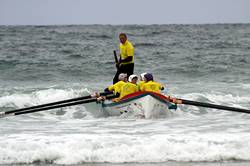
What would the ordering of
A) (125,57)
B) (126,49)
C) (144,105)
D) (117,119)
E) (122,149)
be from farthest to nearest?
(125,57) → (126,49) → (117,119) → (144,105) → (122,149)

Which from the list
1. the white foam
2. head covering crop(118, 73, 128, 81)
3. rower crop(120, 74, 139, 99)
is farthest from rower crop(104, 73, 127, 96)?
the white foam

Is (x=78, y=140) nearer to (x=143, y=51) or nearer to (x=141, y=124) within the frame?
(x=141, y=124)

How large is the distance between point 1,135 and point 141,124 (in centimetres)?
289

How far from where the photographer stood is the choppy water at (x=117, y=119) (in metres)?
7.74

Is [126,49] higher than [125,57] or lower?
higher

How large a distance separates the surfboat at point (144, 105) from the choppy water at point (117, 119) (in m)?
0.18

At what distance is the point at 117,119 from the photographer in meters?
11.1

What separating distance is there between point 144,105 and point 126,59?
2.26m

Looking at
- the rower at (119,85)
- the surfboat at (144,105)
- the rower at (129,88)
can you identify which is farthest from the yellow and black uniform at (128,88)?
the rower at (119,85)

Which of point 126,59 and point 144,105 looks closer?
point 144,105

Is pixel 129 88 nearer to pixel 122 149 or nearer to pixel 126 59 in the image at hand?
pixel 126 59

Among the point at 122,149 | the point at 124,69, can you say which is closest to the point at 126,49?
the point at 124,69

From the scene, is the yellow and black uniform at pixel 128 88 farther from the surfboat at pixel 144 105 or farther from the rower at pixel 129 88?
the surfboat at pixel 144 105

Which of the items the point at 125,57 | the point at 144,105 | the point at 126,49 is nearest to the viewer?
the point at 144,105
